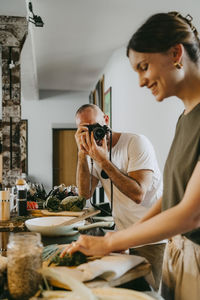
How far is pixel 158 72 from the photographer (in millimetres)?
939

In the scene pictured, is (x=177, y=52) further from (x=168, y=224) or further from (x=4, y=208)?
(x=4, y=208)

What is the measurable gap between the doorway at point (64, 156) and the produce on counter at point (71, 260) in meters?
6.88

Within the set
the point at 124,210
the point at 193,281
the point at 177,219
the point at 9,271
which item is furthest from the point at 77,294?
the point at 124,210

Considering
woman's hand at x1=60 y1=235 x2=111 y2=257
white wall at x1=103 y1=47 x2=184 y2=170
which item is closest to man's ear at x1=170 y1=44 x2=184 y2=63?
woman's hand at x1=60 y1=235 x2=111 y2=257

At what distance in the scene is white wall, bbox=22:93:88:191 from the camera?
298 inches

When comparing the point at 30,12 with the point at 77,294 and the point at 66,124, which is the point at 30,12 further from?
the point at 66,124

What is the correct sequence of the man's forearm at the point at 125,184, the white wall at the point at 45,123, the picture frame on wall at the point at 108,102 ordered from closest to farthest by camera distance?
the man's forearm at the point at 125,184 → the picture frame on wall at the point at 108,102 → the white wall at the point at 45,123

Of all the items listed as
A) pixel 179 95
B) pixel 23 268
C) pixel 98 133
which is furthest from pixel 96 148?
pixel 23 268

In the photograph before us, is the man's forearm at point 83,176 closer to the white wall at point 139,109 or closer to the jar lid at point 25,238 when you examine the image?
the jar lid at point 25,238

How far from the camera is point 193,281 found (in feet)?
3.25

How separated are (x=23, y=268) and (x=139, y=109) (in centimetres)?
352

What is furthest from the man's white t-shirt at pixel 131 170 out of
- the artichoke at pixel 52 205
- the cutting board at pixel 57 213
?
the artichoke at pixel 52 205

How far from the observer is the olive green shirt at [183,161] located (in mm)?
964

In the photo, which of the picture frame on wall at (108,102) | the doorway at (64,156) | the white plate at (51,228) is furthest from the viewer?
the doorway at (64,156)
